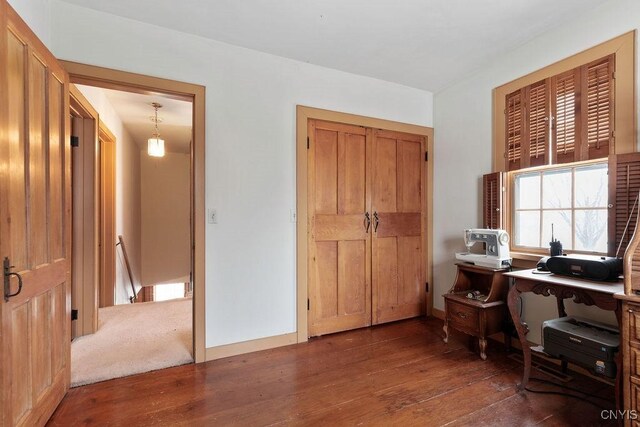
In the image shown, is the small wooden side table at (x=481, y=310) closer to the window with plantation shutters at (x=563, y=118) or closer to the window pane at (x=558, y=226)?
the window pane at (x=558, y=226)

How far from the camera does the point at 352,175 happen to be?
3152mm

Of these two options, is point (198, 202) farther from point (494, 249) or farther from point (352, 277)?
point (494, 249)

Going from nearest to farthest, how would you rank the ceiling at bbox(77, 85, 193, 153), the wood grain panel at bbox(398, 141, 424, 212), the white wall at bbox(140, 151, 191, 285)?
the wood grain panel at bbox(398, 141, 424, 212)
the ceiling at bbox(77, 85, 193, 153)
the white wall at bbox(140, 151, 191, 285)

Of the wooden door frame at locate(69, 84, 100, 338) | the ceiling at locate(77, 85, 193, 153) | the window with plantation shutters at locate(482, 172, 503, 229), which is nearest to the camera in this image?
the window with plantation shutters at locate(482, 172, 503, 229)

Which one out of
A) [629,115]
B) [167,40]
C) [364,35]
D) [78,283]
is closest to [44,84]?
[167,40]

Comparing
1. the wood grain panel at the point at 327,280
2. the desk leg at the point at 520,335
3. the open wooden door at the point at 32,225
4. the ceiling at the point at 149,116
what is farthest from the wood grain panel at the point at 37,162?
the desk leg at the point at 520,335

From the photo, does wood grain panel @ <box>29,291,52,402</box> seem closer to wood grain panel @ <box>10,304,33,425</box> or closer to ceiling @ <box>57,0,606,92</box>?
wood grain panel @ <box>10,304,33,425</box>

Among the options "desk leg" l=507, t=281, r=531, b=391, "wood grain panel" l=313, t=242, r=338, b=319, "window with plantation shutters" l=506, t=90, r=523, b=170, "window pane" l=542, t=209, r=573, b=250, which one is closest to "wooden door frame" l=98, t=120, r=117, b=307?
"wood grain panel" l=313, t=242, r=338, b=319

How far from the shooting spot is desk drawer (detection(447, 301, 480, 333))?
8.41ft

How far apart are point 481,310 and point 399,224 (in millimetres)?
1201

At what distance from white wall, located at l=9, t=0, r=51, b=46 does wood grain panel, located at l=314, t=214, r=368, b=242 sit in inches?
93.3

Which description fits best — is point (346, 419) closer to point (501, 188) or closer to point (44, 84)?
point (501, 188)

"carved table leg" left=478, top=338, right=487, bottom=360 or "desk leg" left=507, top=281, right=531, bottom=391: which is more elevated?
"desk leg" left=507, top=281, right=531, bottom=391

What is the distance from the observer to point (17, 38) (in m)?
1.48
